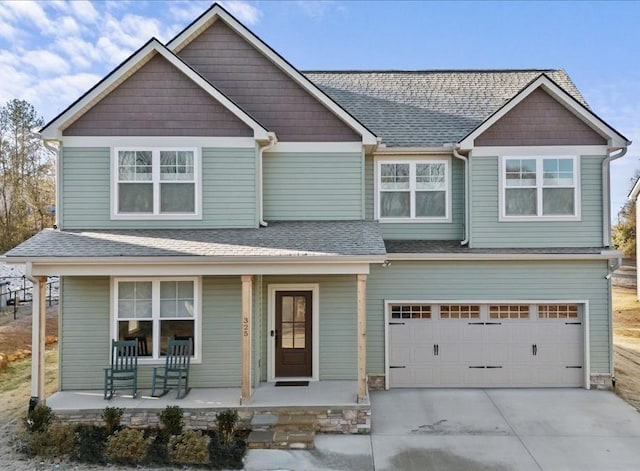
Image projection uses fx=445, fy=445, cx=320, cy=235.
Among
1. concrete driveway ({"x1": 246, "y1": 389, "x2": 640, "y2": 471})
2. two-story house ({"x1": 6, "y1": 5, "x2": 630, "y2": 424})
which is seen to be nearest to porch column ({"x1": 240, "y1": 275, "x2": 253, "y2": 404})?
two-story house ({"x1": 6, "y1": 5, "x2": 630, "y2": 424})

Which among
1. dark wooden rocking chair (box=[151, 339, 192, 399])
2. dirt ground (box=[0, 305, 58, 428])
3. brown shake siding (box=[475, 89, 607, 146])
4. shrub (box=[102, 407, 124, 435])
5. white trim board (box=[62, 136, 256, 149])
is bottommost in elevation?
dirt ground (box=[0, 305, 58, 428])

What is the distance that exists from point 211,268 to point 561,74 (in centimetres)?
1163

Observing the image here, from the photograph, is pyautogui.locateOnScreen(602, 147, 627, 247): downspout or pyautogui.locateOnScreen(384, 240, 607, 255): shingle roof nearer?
pyautogui.locateOnScreen(384, 240, 607, 255): shingle roof

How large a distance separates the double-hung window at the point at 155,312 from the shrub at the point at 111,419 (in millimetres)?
1573

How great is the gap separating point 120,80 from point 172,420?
23.2 feet

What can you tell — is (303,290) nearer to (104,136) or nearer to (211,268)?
(211,268)

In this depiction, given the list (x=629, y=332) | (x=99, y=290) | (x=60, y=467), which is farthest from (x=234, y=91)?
(x=629, y=332)

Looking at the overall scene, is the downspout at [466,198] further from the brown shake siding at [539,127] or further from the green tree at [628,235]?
the green tree at [628,235]

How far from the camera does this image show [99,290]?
954 cm

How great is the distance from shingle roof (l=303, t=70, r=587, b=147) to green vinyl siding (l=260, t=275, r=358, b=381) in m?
3.79

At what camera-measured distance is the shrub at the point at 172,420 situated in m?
7.72

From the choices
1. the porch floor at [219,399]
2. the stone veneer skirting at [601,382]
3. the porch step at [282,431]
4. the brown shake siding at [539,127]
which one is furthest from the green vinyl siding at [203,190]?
the stone veneer skirting at [601,382]

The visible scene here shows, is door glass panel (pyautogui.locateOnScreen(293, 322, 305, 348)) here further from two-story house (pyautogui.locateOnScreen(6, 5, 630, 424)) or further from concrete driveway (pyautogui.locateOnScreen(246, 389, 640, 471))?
concrete driveway (pyautogui.locateOnScreen(246, 389, 640, 471))

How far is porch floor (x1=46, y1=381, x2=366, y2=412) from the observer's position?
8305 mm
